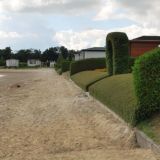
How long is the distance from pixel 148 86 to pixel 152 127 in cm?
108

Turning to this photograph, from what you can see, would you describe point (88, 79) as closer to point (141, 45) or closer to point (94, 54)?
point (141, 45)

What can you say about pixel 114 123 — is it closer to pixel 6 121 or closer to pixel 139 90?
pixel 139 90

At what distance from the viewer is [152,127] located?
32.9 feet

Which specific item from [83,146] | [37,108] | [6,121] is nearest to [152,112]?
[83,146]

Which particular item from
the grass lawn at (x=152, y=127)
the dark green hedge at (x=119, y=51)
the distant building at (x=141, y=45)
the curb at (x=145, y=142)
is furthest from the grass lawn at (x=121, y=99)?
the distant building at (x=141, y=45)

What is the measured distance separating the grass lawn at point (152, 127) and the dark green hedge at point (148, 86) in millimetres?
200

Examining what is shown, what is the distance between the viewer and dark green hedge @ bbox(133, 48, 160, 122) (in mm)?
10734

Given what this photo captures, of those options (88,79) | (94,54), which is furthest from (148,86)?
(94,54)

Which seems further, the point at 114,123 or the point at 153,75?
the point at 114,123

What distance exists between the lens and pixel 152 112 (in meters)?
10.8

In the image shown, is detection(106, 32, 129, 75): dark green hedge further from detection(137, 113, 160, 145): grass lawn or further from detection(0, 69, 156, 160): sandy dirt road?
detection(137, 113, 160, 145): grass lawn

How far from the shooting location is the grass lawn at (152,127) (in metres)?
9.30

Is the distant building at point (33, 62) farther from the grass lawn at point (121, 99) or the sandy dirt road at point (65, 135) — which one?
the sandy dirt road at point (65, 135)

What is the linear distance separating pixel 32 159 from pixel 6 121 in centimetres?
502
